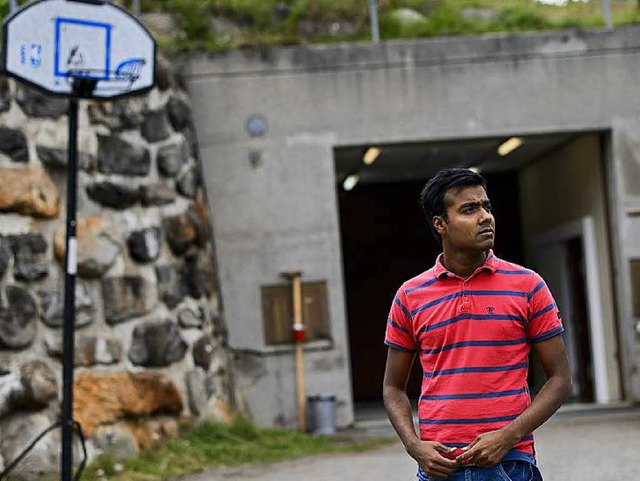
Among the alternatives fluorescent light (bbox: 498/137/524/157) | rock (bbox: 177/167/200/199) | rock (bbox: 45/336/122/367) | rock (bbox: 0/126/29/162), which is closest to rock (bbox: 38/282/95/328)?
rock (bbox: 45/336/122/367)

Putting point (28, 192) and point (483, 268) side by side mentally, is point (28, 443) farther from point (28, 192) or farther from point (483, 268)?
point (483, 268)

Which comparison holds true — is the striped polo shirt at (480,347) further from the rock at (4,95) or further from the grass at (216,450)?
the rock at (4,95)

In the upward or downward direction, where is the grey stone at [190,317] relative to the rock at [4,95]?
downward

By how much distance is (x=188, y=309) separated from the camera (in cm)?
1032

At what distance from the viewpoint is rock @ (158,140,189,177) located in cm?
1036

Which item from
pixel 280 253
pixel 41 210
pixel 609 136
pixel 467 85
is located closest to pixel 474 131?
pixel 467 85

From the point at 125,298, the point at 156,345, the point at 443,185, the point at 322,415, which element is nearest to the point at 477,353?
the point at 443,185

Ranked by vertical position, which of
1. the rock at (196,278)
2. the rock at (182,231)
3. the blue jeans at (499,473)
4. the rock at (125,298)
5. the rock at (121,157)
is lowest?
the blue jeans at (499,473)

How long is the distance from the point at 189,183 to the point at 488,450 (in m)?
7.62

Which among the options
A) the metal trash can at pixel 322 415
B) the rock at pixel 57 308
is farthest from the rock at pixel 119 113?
the metal trash can at pixel 322 415

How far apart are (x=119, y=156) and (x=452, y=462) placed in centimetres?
663

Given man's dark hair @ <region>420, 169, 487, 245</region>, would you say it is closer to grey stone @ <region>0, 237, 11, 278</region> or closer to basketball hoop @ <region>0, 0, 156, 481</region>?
basketball hoop @ <region>0, 0, 156, 481</region>

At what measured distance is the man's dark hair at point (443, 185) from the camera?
3773mm

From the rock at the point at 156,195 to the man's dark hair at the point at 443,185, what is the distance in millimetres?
6272
